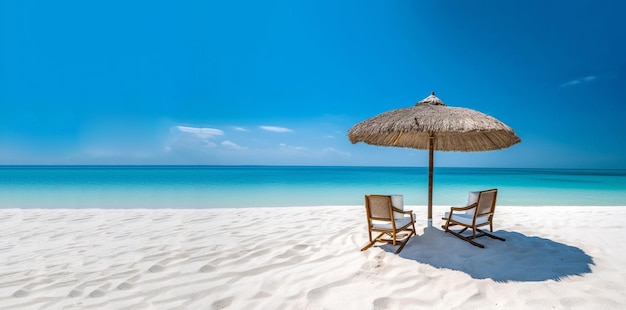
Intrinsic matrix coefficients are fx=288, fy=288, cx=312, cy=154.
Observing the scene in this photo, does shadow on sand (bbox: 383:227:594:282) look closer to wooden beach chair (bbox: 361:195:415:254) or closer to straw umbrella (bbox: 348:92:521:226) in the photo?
wooden beach chair (bbox: 361:195:415:254)

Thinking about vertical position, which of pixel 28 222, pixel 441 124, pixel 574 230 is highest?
pixel 441 124

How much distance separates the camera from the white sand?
100 inches

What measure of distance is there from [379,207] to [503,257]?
5.07 ft

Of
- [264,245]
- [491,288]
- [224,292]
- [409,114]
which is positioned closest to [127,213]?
[264,245]

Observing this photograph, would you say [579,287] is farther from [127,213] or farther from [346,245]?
[127,213]

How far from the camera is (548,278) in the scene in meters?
2.87

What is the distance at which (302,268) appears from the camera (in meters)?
A: 3.28

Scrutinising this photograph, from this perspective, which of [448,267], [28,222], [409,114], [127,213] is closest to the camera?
[448,267]

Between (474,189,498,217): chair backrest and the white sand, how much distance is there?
42 centimetres

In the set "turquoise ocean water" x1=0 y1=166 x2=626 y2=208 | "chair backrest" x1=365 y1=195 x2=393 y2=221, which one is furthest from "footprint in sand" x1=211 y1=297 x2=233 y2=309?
Result: "turquoise ocean water" x1=0 y1=166 x2=626 y2=208

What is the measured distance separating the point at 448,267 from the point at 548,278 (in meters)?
0.91

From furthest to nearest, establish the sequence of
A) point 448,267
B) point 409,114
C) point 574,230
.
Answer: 1. point 574,230
2. point 409,114
3. point 448,267

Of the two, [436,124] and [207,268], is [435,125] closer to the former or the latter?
[436,124]

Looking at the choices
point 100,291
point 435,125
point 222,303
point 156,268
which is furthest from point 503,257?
point 100,291
